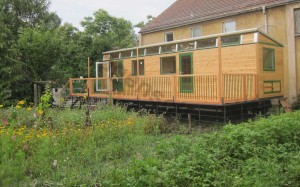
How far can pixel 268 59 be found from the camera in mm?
13414

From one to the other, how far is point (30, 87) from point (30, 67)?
1.36 meters

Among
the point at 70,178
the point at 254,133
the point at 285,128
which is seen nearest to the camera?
the point at 70,178

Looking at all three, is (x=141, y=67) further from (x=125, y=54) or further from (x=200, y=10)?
(x=200, y=10)

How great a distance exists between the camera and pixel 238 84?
39.3 feet

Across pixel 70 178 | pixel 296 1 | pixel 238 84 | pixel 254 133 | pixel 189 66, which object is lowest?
pixel 70 178

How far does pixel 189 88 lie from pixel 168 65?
2.40 meters

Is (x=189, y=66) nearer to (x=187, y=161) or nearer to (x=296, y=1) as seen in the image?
(x=296, y=1)

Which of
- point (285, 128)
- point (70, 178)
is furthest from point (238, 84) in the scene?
point (70, 178)

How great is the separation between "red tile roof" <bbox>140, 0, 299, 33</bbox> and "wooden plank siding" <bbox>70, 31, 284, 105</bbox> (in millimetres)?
3485

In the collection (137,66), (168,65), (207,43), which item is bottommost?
(168,65)

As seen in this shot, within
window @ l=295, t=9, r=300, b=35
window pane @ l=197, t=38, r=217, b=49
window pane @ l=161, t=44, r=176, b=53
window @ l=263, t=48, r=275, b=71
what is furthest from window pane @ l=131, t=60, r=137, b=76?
window @ l=295, t=9, r=300, b=35

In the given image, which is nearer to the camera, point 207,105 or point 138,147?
point 138,147

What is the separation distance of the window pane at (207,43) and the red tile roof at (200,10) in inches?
182

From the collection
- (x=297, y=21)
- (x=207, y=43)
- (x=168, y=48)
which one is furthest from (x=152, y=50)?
(x=297, y=21)
